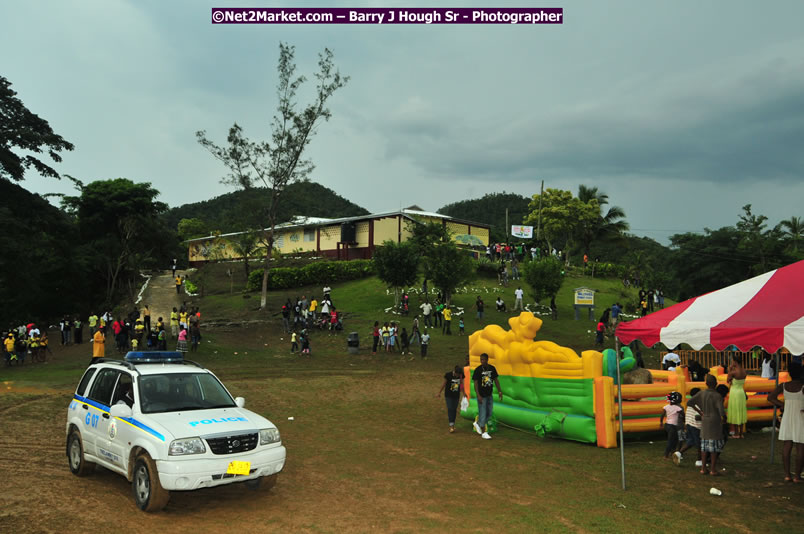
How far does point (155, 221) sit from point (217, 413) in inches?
1789

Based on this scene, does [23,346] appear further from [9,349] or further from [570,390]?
[570,390]

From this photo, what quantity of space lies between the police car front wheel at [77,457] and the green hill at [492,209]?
272 ft

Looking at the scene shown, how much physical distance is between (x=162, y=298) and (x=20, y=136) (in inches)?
711

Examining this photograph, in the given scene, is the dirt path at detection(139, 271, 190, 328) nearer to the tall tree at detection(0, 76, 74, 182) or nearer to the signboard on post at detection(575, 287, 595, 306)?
the tall tree at detection(0, 76, 74, 182)

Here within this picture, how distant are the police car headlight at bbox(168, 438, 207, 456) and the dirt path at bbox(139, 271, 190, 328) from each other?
95.9 ft

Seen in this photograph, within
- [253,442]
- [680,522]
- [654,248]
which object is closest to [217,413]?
[253,442]

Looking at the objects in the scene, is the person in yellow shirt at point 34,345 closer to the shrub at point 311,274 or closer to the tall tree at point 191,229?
the shrub at point 311,274

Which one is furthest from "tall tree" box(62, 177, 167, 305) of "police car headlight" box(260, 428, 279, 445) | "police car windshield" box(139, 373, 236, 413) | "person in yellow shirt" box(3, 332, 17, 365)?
"police car headlight" box(260, 428, 279, 445)

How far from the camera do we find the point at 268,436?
808 cm

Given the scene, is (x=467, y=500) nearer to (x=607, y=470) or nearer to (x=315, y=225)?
(x=607, y=470)

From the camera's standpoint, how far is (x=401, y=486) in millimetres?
9211

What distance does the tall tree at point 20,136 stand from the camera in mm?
28656

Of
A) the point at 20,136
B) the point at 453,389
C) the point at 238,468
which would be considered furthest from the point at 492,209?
the point at 238,468

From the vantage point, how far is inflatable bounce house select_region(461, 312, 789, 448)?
12.0 metres
